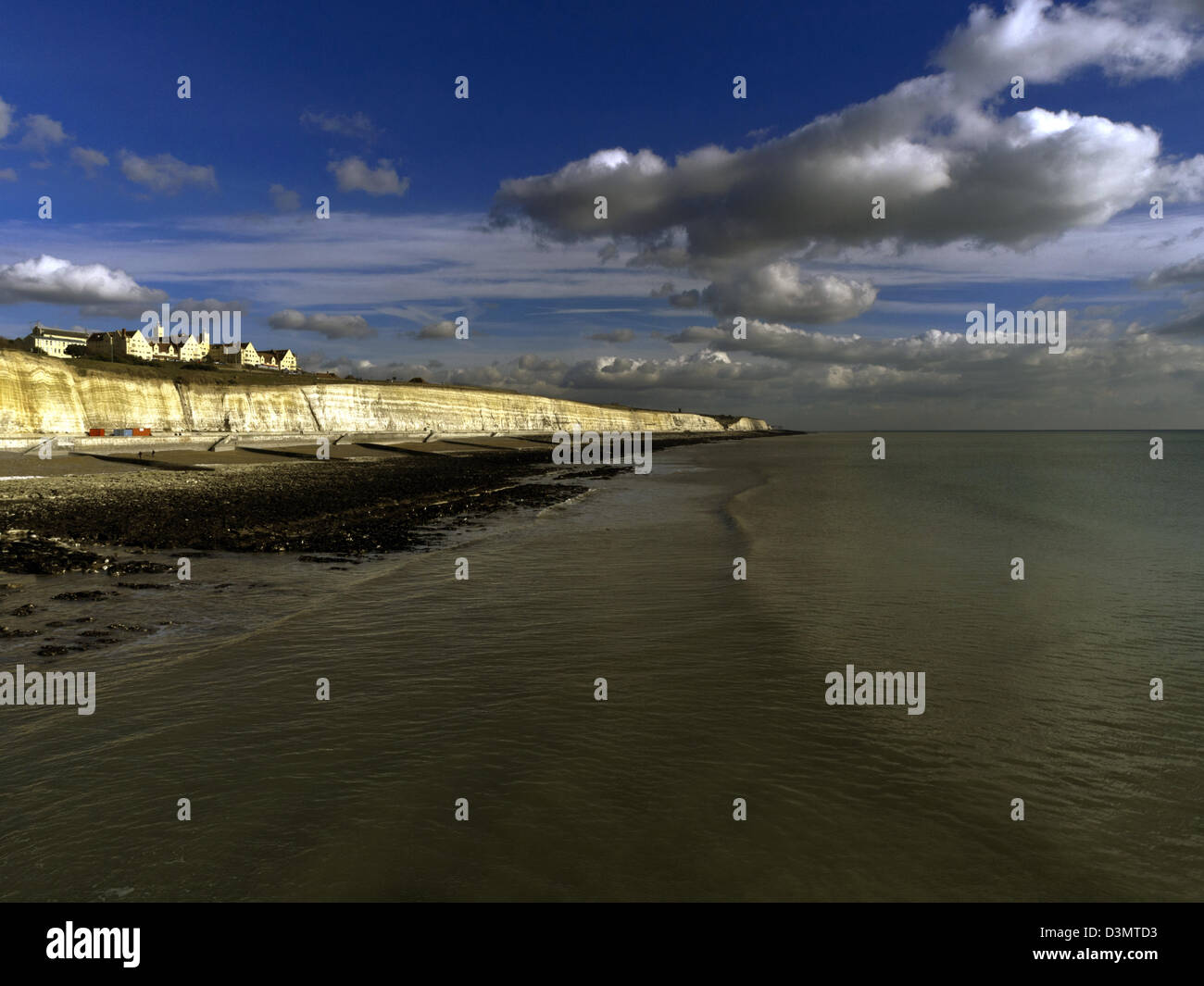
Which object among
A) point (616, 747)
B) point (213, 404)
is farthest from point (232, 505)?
point (213, 404)

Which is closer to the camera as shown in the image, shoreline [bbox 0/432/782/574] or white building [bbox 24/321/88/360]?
shoreline [bbox 0/432/782/574]

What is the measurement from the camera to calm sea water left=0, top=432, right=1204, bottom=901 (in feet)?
16.5

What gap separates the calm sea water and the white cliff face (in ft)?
216

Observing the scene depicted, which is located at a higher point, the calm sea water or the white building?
the white building

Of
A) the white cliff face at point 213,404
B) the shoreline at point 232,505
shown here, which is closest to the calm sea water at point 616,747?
the shoreline at point 232,505

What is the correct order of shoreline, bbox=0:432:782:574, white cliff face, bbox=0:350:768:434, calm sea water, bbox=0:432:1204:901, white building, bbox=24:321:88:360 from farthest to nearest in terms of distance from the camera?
white building, bbox=24:321:88:360, white cliff face, bbox=0:350:768:434, shoreline, bbox=0:432:782:574, calm sea water, bbox=0:432:1204:901

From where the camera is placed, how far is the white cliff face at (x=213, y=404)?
62875 mm

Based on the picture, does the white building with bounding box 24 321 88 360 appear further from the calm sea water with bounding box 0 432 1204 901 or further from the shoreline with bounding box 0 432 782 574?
the calm sea water with bounding box 0 432 1204 901

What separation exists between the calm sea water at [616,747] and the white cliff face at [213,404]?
216 feet

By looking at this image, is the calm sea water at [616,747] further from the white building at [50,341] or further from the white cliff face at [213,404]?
the white building at [50,341]

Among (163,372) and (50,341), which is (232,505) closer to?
(163,372)

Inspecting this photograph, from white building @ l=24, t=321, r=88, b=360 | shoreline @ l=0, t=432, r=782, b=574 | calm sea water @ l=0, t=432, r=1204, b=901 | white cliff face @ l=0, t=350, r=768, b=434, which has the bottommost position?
calm sea water @ l=0, t=432, r=1204, b=901

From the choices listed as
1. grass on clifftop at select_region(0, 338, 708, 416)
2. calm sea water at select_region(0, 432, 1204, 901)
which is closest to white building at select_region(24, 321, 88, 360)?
grass on clifftop at select_region(0, 338, 708, 416)
